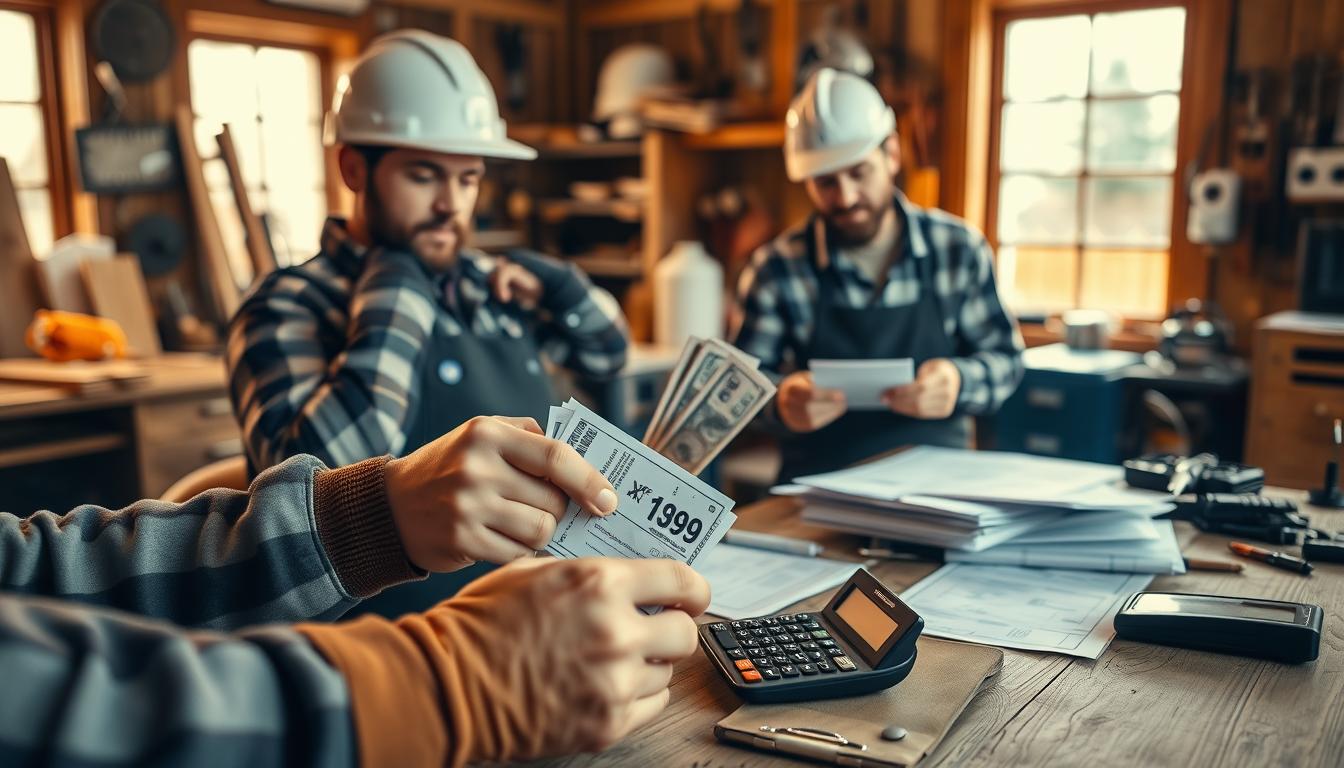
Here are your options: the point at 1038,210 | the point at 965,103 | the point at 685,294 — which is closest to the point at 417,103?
the point at 685,294

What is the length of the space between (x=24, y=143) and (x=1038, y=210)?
13.0 feet

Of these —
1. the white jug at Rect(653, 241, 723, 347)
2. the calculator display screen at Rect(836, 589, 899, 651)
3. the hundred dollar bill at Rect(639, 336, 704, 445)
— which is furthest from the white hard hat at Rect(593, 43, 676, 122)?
the calculator display screen at Rect(836, 589, 899, 651)

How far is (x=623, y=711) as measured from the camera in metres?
0.83

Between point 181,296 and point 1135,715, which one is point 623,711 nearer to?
point 1135,715

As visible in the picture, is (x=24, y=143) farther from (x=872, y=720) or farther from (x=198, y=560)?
(x=872, y=720)

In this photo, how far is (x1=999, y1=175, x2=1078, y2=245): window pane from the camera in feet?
14.8

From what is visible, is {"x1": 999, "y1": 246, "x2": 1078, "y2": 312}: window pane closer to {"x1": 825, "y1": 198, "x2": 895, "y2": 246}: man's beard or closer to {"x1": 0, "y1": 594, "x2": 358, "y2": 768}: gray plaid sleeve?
{"x1": 825, "y1": 198, "x2": 895, "y2": 246}: man's beard

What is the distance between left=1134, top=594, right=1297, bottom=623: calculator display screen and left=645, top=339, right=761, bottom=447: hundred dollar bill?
57cm

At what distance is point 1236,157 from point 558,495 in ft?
12.5

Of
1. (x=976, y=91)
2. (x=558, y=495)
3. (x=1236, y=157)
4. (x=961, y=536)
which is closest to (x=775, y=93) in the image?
(x=976, y=91)

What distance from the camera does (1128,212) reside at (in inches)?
172

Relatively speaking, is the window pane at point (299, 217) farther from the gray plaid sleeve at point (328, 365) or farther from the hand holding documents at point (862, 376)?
the hand holding documents at point (862, 376)

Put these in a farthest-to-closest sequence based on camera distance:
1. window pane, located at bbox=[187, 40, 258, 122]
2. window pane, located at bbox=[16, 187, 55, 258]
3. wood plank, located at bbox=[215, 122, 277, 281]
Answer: window pane, located at bbox=[187, 40, 258, 122] → wood plank, located at bbox=[215, 122, 277, 281] → window pane, located at bbox=[16, 187, 55, 258]

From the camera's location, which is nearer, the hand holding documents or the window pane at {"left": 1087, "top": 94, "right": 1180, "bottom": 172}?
the hand holding documents
